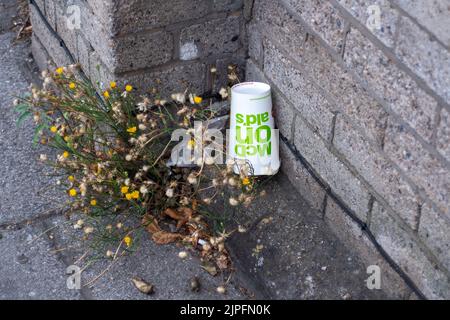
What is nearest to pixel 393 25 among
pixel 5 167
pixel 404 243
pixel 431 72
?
pixel 431 72

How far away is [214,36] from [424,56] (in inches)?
51.8

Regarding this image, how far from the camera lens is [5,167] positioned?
415 centimetres

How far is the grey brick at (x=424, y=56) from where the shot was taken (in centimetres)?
276

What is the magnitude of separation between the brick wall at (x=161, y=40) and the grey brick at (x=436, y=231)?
1386 mm

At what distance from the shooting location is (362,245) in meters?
3.48

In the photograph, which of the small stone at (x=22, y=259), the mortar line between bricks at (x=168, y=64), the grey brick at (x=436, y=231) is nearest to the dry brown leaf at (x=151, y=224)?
the small stone at (x=22, y=259)

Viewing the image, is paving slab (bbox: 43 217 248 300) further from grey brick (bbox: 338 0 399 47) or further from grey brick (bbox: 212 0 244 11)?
grey brick (bbox: 338 0 399 47)

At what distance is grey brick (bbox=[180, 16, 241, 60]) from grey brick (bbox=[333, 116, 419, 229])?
80 cm

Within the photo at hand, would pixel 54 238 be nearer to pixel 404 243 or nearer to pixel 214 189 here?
pixel 214 189

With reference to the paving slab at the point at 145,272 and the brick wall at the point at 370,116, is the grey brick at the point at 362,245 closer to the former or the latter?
the brick wall at the point at 370,116

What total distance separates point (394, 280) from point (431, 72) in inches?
36.9

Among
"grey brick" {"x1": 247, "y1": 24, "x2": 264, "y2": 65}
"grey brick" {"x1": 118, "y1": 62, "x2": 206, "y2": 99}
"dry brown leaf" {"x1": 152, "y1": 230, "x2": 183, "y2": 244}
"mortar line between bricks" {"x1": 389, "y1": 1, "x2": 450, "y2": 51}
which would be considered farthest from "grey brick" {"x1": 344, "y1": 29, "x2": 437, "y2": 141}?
"dry brown leaf" {"x1": 152, "y1": 230, "x2": 183, "y2": 244}

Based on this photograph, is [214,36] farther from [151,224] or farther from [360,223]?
[360,223]

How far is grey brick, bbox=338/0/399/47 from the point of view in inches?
117
